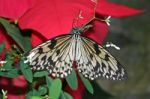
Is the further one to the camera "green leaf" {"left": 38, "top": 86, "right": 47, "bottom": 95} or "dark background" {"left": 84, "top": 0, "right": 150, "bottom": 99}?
"dark background" {"left": 84, "top": 0, "right": 150, "bottom": 99}

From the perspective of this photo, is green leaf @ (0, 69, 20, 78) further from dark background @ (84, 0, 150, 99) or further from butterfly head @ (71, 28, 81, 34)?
dark background @ (84, 0, 150, 99)

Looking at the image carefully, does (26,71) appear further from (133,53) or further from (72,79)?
(133,53)

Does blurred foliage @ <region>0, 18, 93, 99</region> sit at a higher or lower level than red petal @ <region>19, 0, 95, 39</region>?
lower

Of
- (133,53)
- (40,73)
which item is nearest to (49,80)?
(40,73)

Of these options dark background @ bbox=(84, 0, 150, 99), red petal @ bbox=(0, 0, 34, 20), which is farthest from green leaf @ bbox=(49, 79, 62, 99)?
dark background @ bbox=(84, 0, 150, 99)

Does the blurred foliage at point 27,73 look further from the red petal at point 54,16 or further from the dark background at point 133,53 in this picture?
the dark background at point 133,53

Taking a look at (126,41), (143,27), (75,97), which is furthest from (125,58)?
(75,97)

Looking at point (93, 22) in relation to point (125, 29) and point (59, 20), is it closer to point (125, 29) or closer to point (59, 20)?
point (59, 20)

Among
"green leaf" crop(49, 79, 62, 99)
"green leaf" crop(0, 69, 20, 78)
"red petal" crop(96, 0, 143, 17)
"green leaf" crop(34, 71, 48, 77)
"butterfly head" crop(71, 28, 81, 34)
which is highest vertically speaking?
"red petal" crop(96, 0, 143, 17)
